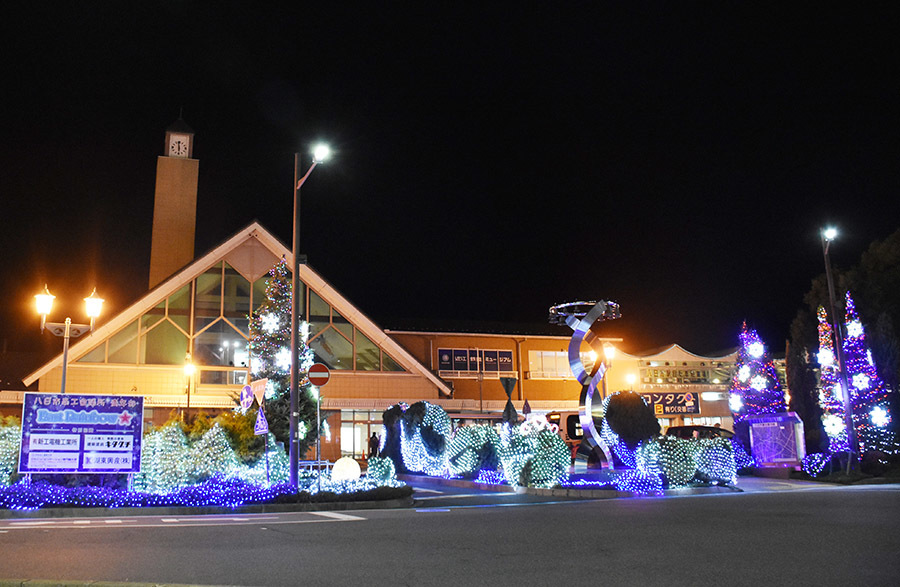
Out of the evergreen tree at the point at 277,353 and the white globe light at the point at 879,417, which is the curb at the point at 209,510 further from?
the white globe light at the point at 879,417

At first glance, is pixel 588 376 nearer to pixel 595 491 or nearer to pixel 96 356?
pixel 595 491

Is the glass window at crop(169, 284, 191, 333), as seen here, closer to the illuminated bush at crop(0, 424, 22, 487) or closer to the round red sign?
the illuminated bush at crop(0, 424, 22, 487)

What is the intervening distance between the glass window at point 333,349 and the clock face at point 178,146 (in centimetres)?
1498

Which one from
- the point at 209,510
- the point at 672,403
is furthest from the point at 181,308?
the point at 672,403

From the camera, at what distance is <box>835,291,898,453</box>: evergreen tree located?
77.1 ft

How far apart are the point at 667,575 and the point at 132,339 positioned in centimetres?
2859

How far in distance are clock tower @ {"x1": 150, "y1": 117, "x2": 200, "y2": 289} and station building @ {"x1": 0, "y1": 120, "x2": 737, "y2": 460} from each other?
53 millimetres

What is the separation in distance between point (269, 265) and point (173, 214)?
29.9 feet

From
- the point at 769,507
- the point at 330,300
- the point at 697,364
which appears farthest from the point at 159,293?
the point at 697,364

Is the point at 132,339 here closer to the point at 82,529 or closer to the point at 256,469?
the point at 256,469

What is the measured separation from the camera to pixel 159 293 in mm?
30844

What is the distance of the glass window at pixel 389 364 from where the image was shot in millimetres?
34219

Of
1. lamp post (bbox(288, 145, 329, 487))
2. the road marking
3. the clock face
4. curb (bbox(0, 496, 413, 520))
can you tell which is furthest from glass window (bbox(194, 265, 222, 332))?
the road marking

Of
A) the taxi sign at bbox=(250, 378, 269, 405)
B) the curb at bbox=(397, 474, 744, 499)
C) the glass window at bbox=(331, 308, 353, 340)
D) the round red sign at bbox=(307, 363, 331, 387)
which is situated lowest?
the curb at bbox=(397, 474, 744, 499)
